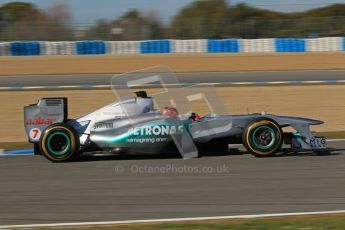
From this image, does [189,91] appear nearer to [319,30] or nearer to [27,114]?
[27,114]

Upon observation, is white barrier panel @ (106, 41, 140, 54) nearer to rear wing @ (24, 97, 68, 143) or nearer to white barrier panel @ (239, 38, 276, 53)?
white barrier panel @ (239, 38, 276, 53)

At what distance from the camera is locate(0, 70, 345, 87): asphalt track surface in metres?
20.6

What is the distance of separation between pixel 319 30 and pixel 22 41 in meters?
14.4

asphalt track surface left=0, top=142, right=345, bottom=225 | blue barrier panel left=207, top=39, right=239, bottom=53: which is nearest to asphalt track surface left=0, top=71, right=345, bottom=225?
asphalt track surface left=0, top=142, right=345, bottom=225

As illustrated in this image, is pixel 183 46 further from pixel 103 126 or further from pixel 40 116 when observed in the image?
pixel 103 126

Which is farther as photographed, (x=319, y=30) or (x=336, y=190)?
(x=319, y=30)

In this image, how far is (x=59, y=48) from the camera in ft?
94.9

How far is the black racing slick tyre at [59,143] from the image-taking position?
9203 millimetres

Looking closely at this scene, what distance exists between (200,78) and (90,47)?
29.3 ft

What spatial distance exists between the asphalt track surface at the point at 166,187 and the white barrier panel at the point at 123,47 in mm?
19540

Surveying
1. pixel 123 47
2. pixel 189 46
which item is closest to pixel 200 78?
pixel 189 46

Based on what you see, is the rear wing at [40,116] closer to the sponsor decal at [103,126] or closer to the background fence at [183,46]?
the sponsor decal at [103,126]

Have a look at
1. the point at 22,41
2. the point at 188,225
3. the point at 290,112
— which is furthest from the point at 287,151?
the point at 22,41

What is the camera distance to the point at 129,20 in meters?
32.3
